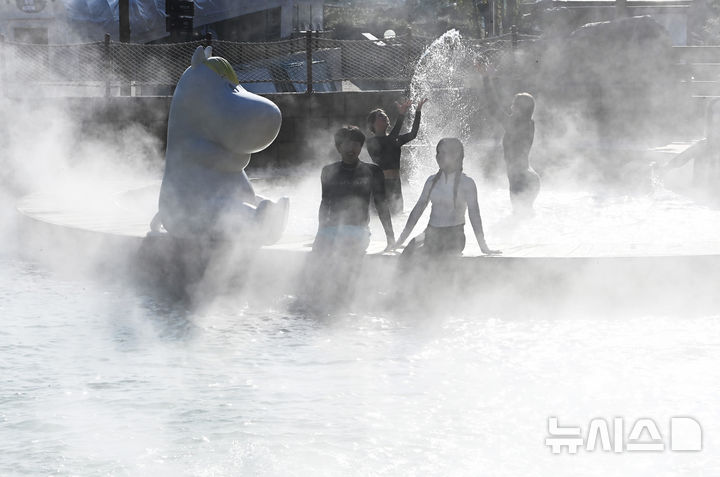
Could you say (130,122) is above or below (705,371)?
above

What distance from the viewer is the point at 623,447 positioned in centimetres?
503

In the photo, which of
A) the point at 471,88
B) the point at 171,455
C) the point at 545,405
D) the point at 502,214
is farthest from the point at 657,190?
the point at 171,455

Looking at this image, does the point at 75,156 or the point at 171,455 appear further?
the point at 75,156

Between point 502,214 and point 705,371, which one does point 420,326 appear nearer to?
point 705,371

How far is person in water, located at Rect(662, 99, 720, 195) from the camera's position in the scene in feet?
48.9

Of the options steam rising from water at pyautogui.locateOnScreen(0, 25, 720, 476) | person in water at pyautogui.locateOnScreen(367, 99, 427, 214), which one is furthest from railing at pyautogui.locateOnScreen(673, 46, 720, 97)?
steam rising from water at pyautogui.locateOnScreen(0, 25, 720, 476)

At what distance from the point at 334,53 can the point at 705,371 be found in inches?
761

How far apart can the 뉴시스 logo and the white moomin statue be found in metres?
3.75

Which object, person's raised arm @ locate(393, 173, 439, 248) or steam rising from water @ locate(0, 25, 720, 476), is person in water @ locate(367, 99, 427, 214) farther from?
steam rising from water @ locate(0, 25, 720, 476)

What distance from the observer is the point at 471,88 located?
20531 millimetres

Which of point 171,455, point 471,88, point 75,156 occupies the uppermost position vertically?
point 471,88

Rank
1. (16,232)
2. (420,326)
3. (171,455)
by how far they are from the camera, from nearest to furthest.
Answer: (171,455)
(420,326)
(16,232)

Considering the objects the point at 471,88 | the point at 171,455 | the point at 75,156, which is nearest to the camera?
the point at 171,455

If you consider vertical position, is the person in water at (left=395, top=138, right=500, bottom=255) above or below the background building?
below
